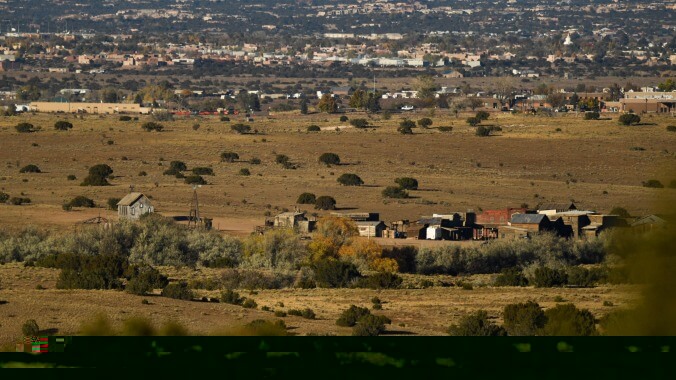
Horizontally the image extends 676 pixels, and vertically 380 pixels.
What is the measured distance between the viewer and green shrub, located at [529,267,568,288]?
36344 mm

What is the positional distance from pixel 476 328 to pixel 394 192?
36.7m

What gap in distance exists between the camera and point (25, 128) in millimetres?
85250

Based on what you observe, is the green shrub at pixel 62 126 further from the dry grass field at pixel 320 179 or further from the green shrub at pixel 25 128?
the green shrub at pixel 25 128

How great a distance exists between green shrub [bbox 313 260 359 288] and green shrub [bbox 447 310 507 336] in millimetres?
10454

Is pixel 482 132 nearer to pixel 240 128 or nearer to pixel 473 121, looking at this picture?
pixel 473 121

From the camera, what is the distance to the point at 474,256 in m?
42.4

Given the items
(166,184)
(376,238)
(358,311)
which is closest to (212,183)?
(166,184)

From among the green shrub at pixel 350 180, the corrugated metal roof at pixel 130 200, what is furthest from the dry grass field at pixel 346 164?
the corrugated metal roof at pixel 130 200

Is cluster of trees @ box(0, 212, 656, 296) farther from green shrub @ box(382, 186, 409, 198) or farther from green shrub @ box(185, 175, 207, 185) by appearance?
green shrub @ box(185, 175, 207, 185)

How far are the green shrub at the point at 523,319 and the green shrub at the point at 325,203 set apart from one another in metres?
29.0

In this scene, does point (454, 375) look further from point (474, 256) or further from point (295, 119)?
point (295, 119)

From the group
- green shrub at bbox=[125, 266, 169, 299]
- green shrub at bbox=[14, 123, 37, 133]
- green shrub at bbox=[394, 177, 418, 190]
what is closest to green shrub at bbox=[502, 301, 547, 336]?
green shrub at bbox=[125, 266, 169, 299]

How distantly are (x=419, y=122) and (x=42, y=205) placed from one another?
4261 centimetres

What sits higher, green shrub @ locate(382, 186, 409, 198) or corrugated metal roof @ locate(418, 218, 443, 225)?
corrugated metal roof @ locate(418, 218, 443, 225)
